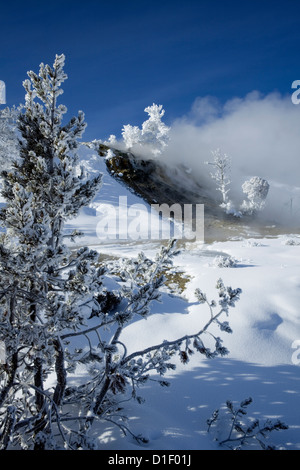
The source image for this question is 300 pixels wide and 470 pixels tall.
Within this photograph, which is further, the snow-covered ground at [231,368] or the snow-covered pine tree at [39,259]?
the snow-covered ground at [231,368]

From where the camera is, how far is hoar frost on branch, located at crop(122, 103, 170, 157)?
1950 inches

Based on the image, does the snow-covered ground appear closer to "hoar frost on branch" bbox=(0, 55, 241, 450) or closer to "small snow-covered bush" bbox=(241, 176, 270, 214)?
"hoar frost on branch" bbox=(0, 55, 241, 450)

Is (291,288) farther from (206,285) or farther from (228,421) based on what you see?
(228,421)

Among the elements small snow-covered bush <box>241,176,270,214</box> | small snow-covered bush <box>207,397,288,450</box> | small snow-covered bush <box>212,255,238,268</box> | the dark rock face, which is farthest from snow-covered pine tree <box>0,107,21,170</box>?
small snow-covered bush <box>241,176,270,214</box>

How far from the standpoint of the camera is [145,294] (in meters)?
3.80

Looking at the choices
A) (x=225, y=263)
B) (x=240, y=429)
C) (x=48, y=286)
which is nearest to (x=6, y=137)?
(x=225, y=263)

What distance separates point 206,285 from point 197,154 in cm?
5877

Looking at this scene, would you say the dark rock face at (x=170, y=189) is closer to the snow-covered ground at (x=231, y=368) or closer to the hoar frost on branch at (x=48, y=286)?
the snow-covered ground at (x=231, y=368)

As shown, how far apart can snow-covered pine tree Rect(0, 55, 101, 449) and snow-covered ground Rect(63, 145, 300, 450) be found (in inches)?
61.5

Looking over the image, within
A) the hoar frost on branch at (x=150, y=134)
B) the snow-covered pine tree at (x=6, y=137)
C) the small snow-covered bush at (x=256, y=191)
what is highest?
the hoar frost on branch at (x=150, y=134)

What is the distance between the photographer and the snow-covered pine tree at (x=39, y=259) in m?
2.99

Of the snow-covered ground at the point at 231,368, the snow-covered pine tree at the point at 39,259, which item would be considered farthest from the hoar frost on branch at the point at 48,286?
the snow-covered ground at the point at 231,368

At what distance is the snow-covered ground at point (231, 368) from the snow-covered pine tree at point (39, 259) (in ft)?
5.12

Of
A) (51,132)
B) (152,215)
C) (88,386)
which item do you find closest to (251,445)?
(88,386)
